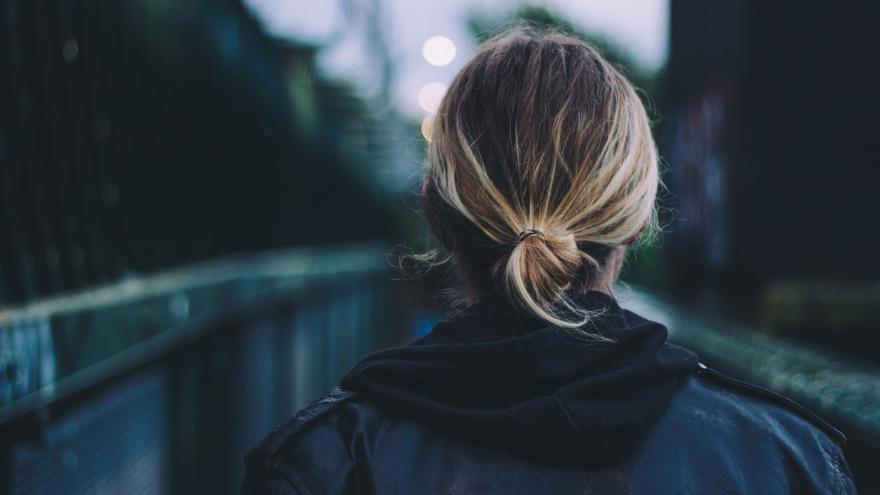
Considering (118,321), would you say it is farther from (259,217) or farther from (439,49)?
(439,49)

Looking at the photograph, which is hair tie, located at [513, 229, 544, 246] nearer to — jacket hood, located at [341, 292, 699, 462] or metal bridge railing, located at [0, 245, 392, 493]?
jacket hood, located at [341, 292, 699, 462]

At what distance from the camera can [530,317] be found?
5.23ft

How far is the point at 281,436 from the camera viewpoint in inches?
57.5

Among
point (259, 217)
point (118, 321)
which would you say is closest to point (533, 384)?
point (118, 321)

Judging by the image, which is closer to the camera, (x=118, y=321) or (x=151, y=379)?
(x=118, y=321)

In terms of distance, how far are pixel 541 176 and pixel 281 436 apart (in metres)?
0.60

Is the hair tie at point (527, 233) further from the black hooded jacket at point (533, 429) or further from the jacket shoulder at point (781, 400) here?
the jacket shoulder at point (781, 400)

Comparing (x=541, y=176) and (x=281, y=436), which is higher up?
(x=541, y=176)

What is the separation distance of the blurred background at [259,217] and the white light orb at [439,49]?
31 mm

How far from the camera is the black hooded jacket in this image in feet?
4.82

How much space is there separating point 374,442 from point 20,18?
1.64m

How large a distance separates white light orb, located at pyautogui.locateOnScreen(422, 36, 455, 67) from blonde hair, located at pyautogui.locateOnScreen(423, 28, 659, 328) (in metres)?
8.50

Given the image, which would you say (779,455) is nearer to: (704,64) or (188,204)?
(188,204)

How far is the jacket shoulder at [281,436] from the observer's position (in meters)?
1.45
